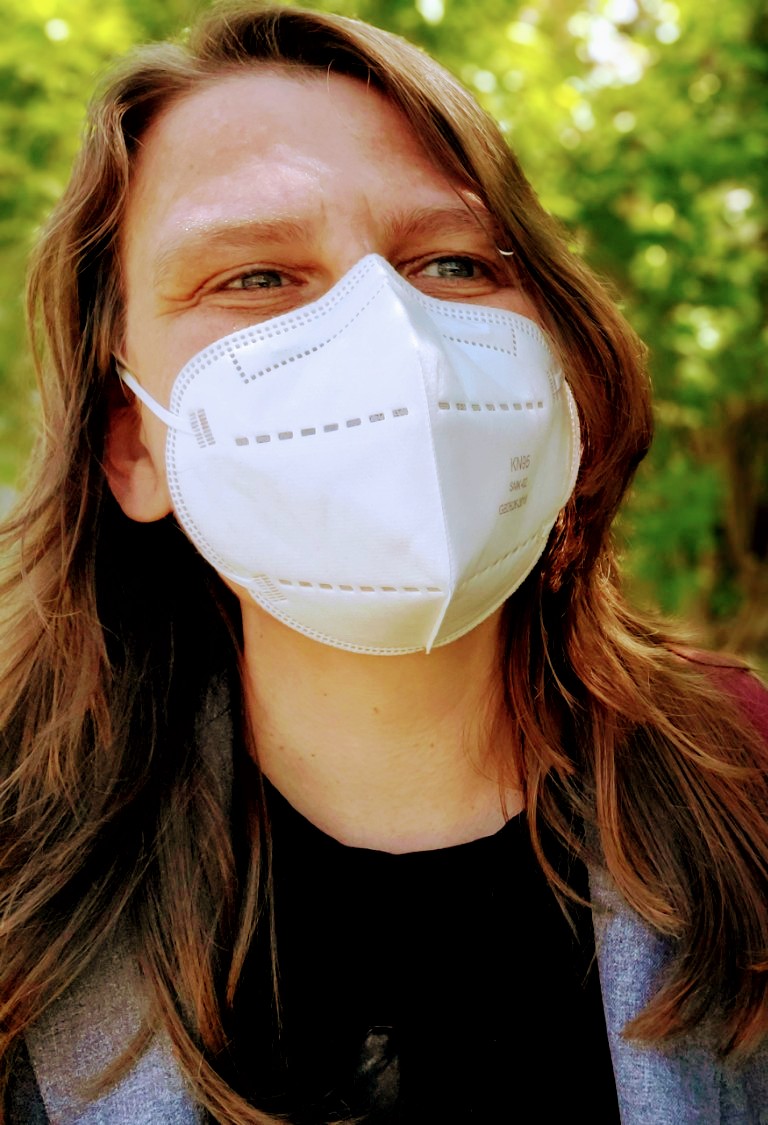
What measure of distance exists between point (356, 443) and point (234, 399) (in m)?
0.24

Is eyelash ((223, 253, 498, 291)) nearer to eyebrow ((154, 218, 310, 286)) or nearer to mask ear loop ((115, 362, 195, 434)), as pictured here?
eyebrow ((154, 218, 310, 286))

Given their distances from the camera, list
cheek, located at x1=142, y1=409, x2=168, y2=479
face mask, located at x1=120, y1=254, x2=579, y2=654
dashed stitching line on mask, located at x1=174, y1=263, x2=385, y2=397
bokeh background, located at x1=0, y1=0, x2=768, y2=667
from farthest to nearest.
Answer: bokeh background, located at x1=0, y1=0, x2=768, y2=667
cheek, located at x1=142, y1=409, x2=168, y2=479
dashed stitching line on mask, located at x1=174, y1=263, x2=385, y2=397
face mask, located at x1=120, y1=254, x2=579, y2=654

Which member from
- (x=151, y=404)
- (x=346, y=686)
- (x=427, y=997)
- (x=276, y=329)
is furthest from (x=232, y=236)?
(x=427, y=997)

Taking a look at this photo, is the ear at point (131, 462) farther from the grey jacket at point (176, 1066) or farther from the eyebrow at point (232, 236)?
the grey jacket at point (176, 1066)

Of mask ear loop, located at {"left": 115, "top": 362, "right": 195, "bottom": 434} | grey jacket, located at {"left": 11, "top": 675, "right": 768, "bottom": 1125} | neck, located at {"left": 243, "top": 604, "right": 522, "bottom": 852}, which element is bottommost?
grey jacket, located at {"left": 11, "top": 675, "right": 768, "bottom": 1125}

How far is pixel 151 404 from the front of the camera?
1.98 metres

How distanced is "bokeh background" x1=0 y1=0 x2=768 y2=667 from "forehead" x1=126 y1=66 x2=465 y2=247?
179 centimetres

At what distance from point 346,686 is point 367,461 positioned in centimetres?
48

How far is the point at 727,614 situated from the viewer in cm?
714

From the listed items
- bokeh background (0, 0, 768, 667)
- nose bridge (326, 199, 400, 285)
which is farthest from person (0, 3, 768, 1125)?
bokeh background (0, 0, 768, 667)

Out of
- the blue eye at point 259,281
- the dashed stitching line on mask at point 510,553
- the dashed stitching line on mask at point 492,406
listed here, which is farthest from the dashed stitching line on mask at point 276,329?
the dashed stitching line on mask at point 510,553

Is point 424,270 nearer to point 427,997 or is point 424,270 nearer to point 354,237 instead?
point 354,237

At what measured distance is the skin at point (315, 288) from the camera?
1873mm

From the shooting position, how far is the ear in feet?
6.77
